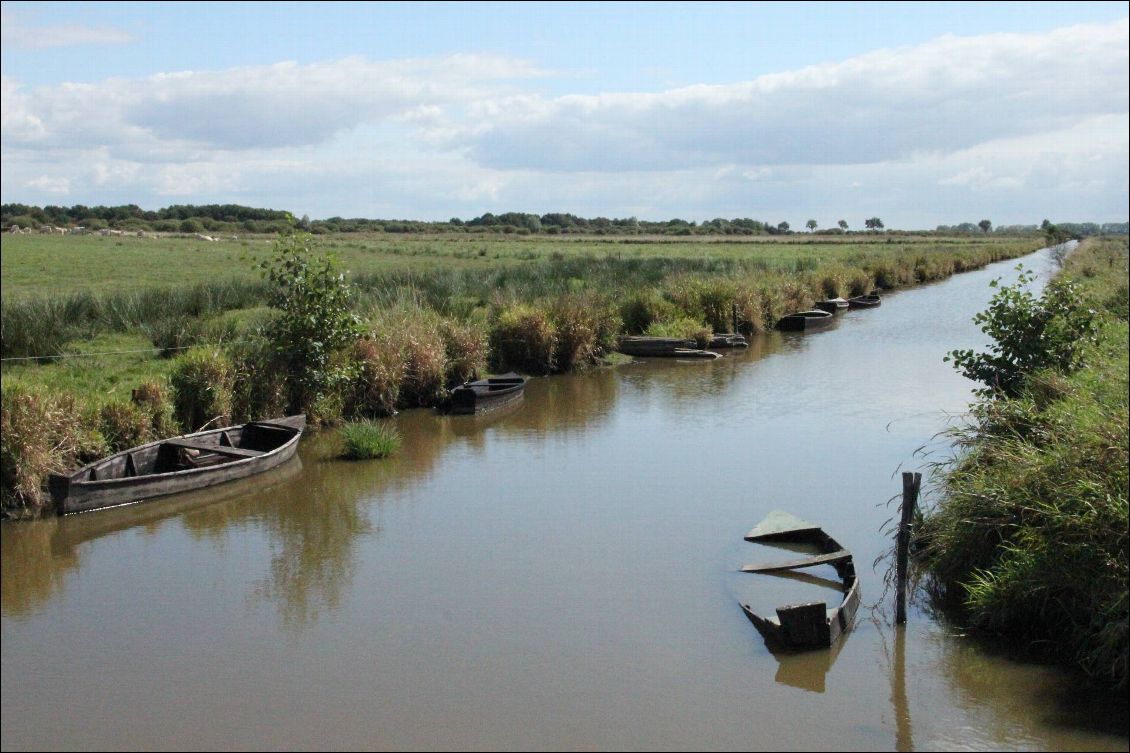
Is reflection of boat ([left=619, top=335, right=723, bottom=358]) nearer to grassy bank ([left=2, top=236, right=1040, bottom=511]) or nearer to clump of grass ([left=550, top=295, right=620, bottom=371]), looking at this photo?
grassy bank ([left=2, top=236, right=1040, bottom=511])

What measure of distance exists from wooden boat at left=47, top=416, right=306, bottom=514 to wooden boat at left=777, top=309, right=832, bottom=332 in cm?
2134

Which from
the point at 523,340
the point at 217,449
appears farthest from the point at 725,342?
the point at 217,449

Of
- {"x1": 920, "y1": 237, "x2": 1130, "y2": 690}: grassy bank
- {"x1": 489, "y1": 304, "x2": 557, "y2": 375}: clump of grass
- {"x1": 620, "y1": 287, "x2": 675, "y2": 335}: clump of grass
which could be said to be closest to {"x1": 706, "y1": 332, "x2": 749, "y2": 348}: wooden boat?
A: {"x1": 620, "y1": 287, "x2": 675, "y2": 335}: clump of grass

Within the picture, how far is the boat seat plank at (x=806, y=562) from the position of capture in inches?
395

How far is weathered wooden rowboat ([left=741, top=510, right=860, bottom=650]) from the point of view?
8.36 metres

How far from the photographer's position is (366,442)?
15.5 metres

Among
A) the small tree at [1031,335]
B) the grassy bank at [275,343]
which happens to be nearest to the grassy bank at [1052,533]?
the small tree at [1031,335]

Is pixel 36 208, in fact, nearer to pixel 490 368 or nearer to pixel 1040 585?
pixel 490 368

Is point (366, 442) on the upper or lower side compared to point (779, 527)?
upper

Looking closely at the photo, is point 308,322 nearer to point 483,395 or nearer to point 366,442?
point 366,442

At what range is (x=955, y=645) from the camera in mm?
8469

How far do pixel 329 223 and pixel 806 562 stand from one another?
122 m

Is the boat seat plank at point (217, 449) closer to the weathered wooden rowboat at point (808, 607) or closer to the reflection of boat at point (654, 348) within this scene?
the weathered wooden rowboat at point (808, 607)

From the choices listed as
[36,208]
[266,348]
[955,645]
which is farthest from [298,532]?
[36,208]
